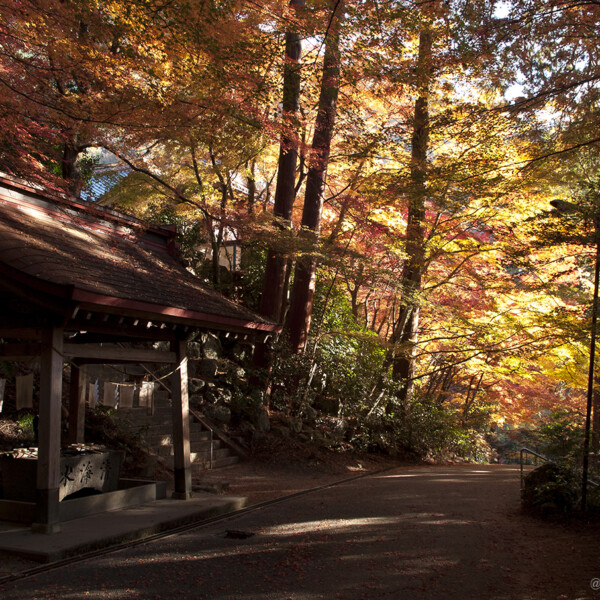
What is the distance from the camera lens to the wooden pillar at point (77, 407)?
7914 millimetres

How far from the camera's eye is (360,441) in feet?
44.9

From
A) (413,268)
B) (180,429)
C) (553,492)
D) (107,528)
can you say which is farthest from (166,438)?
(413,268)

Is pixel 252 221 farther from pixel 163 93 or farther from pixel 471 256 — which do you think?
pixel 471 256

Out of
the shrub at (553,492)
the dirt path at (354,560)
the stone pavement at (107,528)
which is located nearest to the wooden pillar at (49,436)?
the stone pavement at (107,528)

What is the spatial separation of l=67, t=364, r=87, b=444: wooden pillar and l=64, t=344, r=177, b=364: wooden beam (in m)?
1.07

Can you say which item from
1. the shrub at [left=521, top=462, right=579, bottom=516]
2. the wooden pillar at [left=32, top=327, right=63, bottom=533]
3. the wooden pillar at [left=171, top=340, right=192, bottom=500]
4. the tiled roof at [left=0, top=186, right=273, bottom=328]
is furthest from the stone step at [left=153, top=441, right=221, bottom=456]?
the shrub at [left=521, top=462, right=579, bottom=516]

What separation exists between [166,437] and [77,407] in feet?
9.05

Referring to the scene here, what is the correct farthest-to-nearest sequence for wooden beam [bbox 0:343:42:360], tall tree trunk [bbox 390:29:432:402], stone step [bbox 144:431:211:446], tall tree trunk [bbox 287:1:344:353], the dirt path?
tall tree trunk [bbox 287:1:344:353] < tall tree trunk [bbox 390:29:432:402] < stone step [bbox 144:431:211:446] < wooden beam [bbox 0:343:42:360] < the dirt path

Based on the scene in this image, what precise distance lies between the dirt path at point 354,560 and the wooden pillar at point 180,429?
3.43 ft

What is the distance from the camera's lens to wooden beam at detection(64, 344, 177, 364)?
6.17 meters

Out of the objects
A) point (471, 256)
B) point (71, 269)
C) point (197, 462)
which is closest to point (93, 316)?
point (71, 269)

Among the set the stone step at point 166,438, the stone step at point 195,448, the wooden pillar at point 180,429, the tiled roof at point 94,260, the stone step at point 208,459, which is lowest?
the stone step at point 208,459

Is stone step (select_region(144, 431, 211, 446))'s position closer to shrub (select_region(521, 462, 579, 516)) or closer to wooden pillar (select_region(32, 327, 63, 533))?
wooden pillar (select_region(32, 327, 63, 533))

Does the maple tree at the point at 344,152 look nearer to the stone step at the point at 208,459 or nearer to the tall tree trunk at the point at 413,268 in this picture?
the tall tree trunk at the point at 413,268
